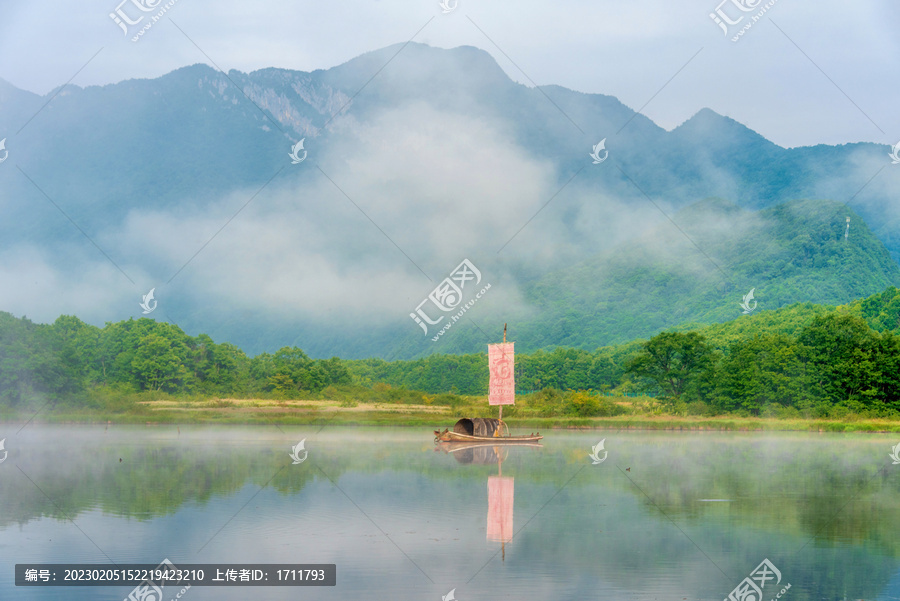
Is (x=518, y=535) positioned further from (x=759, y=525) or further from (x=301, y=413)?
(x=301, y=413)

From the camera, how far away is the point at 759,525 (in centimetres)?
2166

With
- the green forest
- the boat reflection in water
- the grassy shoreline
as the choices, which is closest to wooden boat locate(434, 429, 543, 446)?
the boat reflection in water

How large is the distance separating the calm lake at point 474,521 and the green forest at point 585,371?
90.6 feet

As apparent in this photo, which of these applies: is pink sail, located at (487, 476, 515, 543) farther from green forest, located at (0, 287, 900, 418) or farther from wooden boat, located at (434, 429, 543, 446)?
green forest, located at (0, 287, 900, 418)

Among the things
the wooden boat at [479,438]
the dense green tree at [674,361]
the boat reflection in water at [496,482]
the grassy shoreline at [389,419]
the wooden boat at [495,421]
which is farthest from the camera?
the dense green tree at [674,361]

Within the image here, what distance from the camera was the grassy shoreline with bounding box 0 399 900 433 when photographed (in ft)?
205

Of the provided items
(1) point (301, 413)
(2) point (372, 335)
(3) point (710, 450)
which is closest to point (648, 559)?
(3) point (710, 450)

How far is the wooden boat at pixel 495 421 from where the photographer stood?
4934 centimetres

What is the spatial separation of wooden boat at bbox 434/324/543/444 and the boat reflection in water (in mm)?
381

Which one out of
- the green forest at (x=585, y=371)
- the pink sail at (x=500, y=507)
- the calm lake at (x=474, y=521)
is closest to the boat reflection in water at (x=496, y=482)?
the pink sail at (x=500, y=507)

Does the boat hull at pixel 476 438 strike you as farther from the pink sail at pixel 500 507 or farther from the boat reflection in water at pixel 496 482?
the pink sail at pixel 500 507

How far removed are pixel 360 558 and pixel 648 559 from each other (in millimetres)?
6202

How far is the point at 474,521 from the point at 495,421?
32.0 m

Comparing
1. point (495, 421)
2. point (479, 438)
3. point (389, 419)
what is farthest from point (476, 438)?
point (389, 419)
